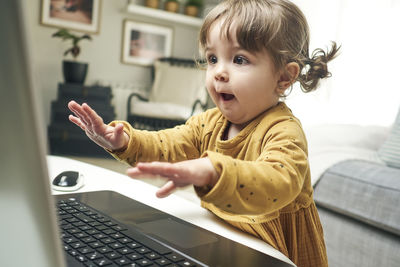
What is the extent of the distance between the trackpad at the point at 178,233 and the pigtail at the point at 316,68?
0.45 meters

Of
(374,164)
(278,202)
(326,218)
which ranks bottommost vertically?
(326,218)

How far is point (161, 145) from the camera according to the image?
2.69 ft

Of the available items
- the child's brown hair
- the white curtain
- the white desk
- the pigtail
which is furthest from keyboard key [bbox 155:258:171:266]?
the white curtain

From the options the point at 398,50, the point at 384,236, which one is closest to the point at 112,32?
the point at 398,50

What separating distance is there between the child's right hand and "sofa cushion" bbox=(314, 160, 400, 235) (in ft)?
3.42

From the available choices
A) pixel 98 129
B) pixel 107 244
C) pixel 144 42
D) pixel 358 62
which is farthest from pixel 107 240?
pixel 144 42

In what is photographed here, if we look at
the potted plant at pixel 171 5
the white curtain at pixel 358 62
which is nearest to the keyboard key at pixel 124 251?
the white curtain at pixel 358 62

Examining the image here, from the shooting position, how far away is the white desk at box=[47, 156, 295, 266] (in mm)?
643

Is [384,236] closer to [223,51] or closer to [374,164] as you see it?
[374,164]

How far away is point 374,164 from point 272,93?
3.48 ft

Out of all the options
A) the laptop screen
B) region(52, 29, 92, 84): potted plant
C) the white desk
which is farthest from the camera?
region(52, 29, 92, 84): potted plant

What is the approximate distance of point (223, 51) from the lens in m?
0.73

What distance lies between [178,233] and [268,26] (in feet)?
1.33

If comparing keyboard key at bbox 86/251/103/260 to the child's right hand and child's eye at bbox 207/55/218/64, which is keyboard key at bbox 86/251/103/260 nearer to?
the child's right hand
